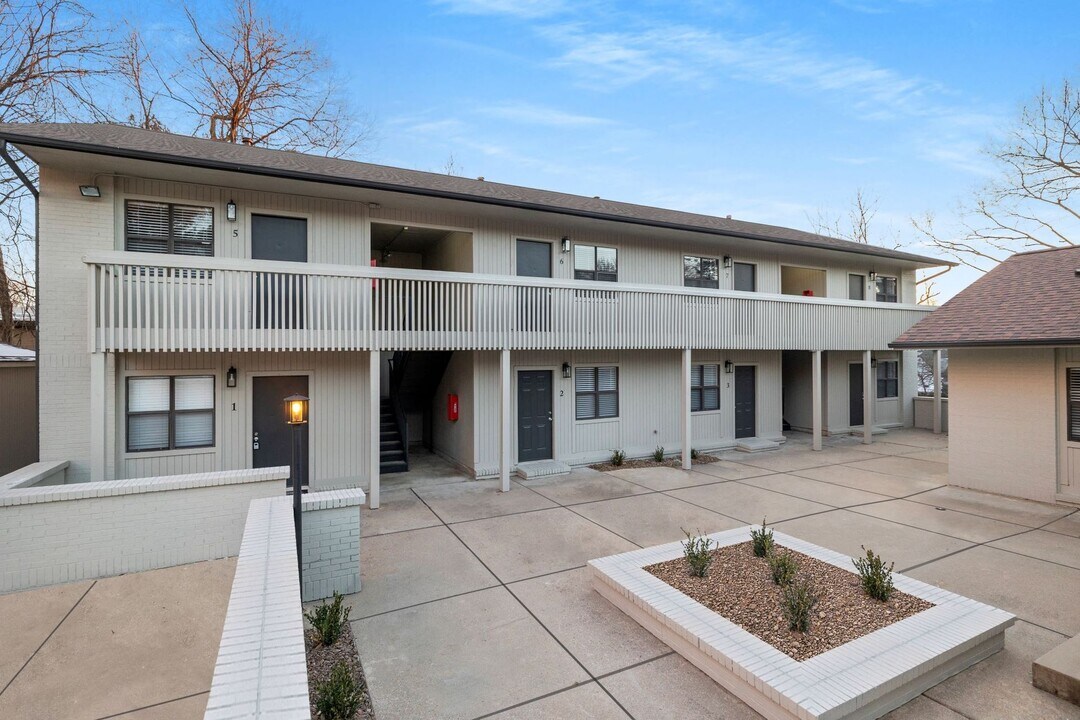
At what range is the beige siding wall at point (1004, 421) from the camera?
845 cm

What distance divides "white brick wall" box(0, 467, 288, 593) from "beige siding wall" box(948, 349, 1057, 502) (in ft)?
38.6

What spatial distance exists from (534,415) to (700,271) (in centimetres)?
593

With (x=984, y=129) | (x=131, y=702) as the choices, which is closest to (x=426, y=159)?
(x=131, y=702)

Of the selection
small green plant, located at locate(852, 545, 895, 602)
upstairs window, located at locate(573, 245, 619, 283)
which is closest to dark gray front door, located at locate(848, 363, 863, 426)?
upstairs window, located at locate(573, 245, 619, 283)

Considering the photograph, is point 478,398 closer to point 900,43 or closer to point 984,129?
point 900,43

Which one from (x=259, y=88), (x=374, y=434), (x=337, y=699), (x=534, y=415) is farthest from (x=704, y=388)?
(x=259, y=88)

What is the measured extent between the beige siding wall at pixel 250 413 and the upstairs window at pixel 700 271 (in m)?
8.19

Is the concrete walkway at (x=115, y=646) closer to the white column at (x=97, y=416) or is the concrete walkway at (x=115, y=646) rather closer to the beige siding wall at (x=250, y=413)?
the white column at (x=97, y=416)

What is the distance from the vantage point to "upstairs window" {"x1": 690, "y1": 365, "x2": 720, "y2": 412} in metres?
13.1

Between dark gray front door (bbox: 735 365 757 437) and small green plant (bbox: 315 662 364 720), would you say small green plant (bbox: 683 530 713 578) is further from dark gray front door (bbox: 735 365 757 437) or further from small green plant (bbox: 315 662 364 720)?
dark gray front door (bbox: 735 365 757 437)

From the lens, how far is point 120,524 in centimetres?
573

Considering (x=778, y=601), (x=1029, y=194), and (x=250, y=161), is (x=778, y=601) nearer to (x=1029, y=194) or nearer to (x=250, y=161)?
(x=250, y=161)

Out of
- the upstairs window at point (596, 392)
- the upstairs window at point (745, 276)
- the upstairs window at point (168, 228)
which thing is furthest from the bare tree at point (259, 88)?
the upstairs window at point (745, 276)

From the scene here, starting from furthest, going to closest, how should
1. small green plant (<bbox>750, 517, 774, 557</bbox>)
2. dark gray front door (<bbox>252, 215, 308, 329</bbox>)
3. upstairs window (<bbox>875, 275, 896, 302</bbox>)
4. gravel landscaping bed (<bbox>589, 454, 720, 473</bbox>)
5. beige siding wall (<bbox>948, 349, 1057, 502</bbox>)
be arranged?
upstairs window (<bbox>875, 275, 896, 302</bbox>) → gravel landscaping bed (<bbox>589, 454, 720, 473</bbox>) → beige siding wall (<bbox>948, 349, 1057, 502</bbox>) → dark gray front door (<bbox>252, 215, 308, 329</bbox>) → small green plant (<bbox>750, 517, 774, 557</bbox>)
